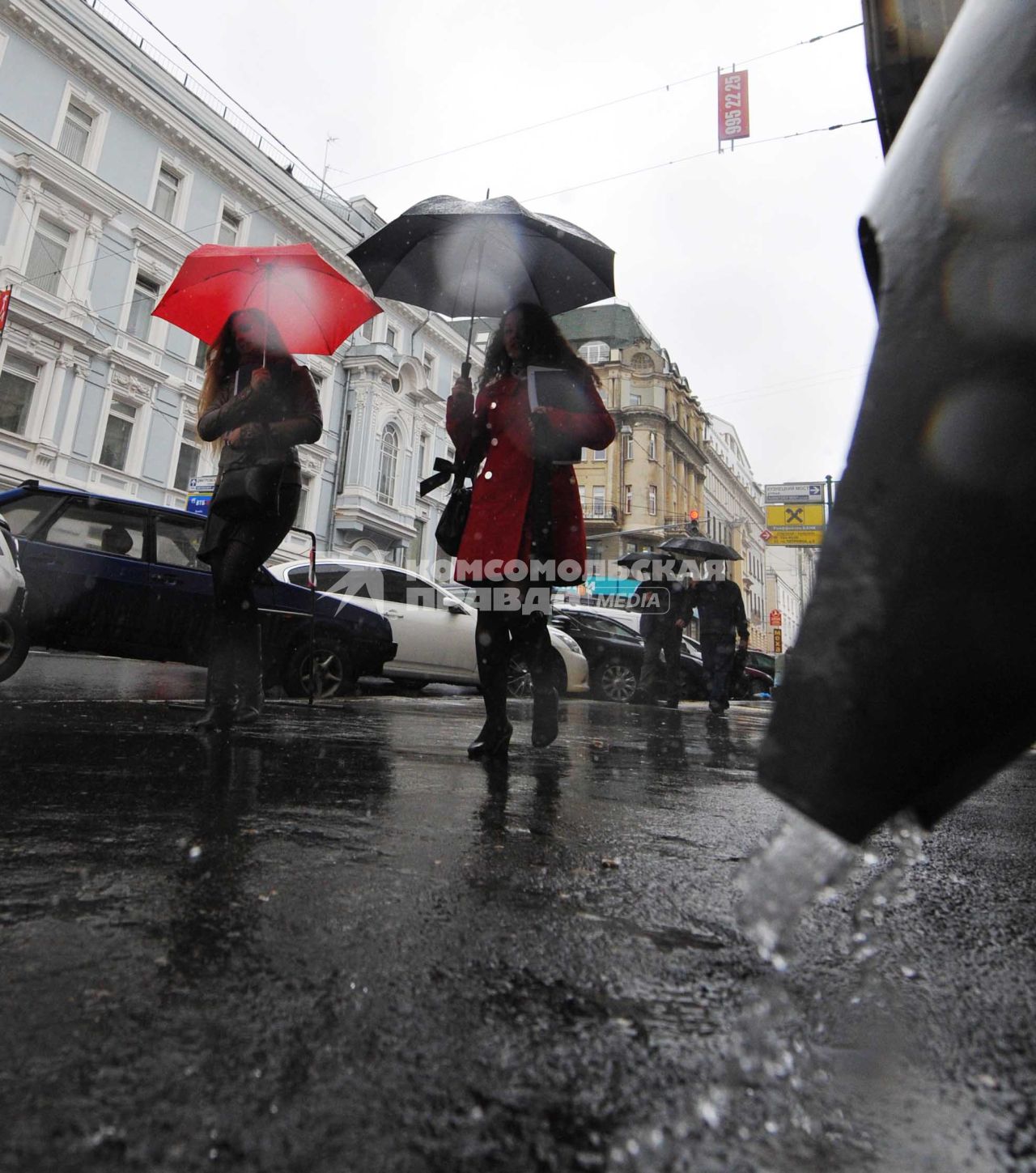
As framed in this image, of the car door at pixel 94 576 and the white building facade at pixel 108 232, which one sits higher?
the white building facade at pixel 108 232

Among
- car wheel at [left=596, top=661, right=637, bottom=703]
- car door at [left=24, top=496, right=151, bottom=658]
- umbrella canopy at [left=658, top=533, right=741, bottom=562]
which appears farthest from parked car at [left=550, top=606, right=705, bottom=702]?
car door at [left=24, top=496, right=151, bottom=658]

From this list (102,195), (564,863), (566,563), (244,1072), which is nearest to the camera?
(244,1072)

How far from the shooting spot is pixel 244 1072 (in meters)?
0.67

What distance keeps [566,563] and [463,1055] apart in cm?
240

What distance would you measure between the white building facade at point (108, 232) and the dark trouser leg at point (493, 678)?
54.4ft

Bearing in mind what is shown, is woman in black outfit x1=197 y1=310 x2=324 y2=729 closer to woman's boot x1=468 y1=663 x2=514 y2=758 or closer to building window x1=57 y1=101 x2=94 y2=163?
woman's boot x1=468 y1=663 x2=514 y2=758

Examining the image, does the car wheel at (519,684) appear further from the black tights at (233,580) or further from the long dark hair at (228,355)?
the long dark hair at (228,355)

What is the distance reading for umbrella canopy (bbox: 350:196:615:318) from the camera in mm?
3689

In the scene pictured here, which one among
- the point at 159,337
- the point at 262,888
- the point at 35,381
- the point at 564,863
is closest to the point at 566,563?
the point at 564,863

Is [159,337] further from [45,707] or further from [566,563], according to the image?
[566,563]

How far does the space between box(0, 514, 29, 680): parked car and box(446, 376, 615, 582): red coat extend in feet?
11.3

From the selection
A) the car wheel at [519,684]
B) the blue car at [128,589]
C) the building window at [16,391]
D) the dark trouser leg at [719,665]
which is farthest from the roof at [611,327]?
the blue car at [128,589]

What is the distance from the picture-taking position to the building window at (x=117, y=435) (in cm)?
2039

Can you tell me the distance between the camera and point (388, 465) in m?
29.5
